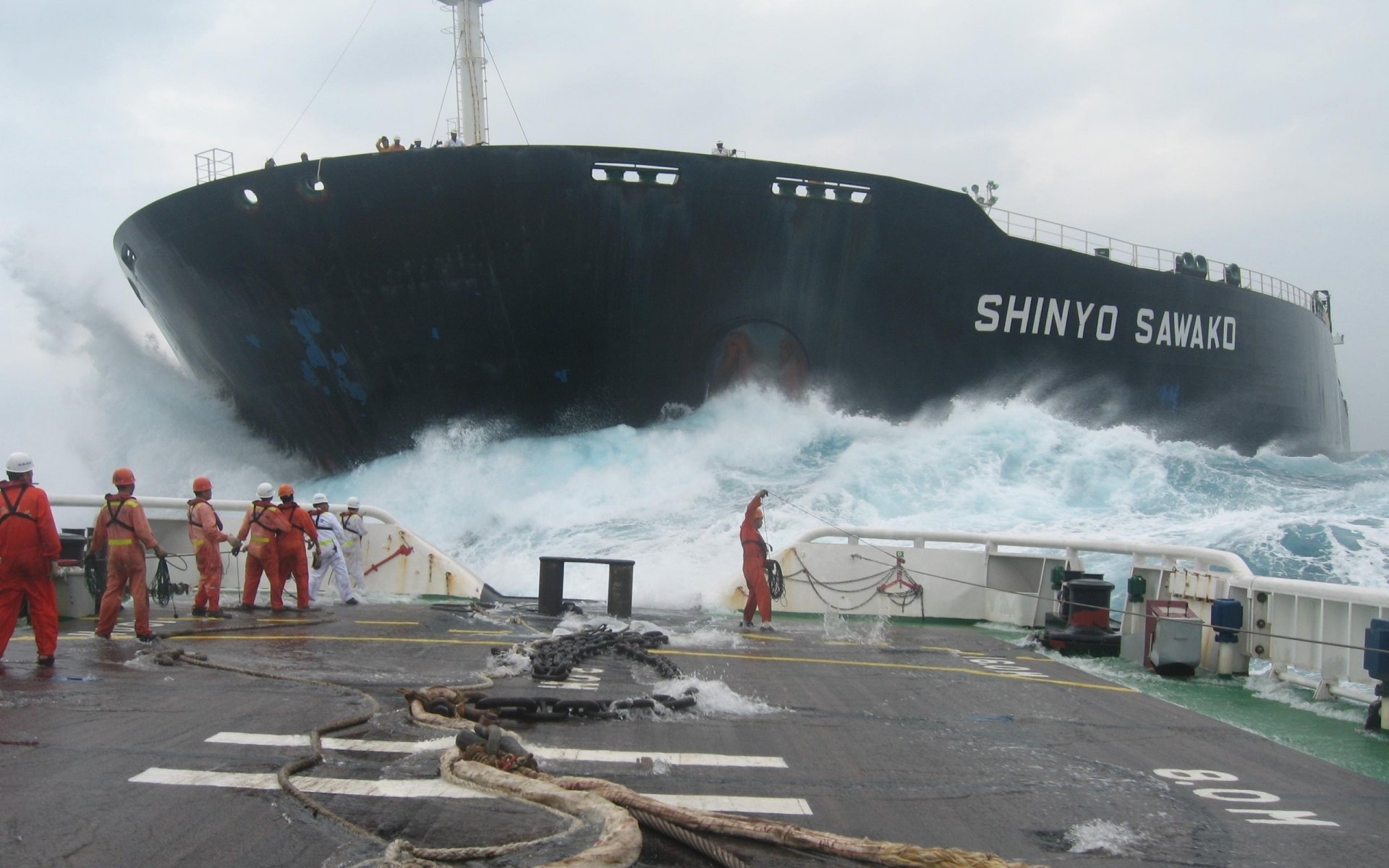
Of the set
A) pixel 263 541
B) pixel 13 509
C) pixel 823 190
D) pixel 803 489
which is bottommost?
pixel 263 541

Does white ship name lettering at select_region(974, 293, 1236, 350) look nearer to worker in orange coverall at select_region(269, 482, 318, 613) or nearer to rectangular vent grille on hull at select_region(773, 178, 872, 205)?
rectangular vent grille on hull at select_region(773, 178, 872, 205)

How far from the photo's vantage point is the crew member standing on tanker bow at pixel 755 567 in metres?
10.9

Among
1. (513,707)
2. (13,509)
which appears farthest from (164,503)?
(513,707)

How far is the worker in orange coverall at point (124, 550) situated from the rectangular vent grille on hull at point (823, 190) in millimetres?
12700

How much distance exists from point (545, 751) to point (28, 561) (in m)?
4.27

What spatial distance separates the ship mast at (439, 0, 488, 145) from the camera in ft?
78.8

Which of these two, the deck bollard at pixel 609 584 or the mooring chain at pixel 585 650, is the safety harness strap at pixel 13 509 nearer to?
the mooring chain at pixel 585 650

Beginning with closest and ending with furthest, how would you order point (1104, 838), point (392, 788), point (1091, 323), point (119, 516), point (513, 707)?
point (1104, 838) → point (392, 788) → point (513, 707) → point (119, 516) → point (1091, 323)

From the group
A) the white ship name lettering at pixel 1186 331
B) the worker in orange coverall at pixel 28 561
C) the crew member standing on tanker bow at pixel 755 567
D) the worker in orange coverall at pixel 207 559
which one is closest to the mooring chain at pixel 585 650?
the crew member standing on tanker bow at pixel 755 567

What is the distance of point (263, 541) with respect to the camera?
37.0 ft

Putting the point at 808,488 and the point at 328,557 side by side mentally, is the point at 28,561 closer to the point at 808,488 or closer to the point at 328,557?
the point at 328,557

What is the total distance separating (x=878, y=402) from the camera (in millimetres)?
20547

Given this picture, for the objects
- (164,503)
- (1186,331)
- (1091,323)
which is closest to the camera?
(164,503)

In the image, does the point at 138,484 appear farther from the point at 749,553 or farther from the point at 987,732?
the point at 987,732
